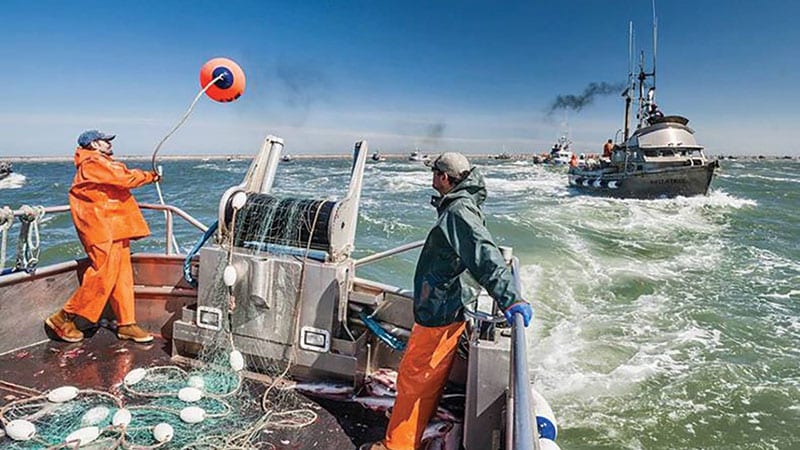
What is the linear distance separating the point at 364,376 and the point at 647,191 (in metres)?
27.6

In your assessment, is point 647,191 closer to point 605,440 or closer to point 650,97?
point 650,97

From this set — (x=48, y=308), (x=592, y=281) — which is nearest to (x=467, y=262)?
(x=48, y=308)

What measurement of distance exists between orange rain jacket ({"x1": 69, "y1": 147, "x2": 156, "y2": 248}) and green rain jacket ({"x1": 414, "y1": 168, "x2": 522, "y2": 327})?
244 centimetres

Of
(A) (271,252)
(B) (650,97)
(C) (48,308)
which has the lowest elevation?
(C) (48,308)

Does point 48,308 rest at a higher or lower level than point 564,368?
higher

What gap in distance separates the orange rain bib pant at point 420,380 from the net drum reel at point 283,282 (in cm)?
74

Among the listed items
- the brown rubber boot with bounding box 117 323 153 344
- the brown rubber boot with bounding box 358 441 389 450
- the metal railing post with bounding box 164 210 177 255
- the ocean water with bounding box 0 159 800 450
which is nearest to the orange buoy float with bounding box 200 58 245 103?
the metal railing post with bounding box 164 210 177 255

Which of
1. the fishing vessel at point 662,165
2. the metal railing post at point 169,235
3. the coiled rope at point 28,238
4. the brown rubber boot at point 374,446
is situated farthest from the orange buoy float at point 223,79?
the fishing vessel at point 662,165

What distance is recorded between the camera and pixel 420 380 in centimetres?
254

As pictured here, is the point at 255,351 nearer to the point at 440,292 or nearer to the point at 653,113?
the point at 440,292

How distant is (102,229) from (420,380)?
2724 millimetres

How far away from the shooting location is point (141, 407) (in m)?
2.97

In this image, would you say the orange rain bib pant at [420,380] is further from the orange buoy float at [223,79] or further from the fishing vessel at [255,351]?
the orange buoy float at [223,79]

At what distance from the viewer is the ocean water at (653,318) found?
17.3 feet
